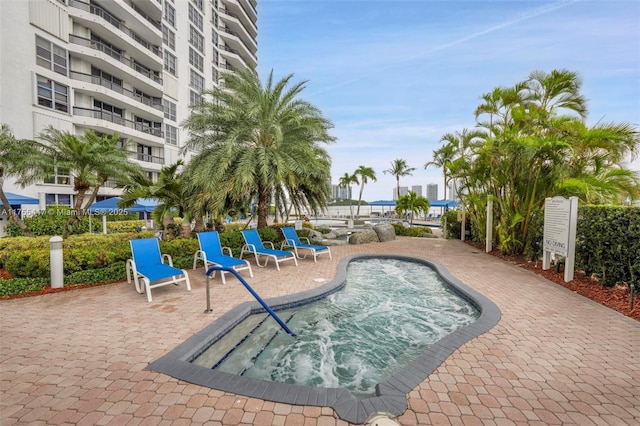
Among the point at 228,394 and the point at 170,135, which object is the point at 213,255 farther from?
the point at 170,135

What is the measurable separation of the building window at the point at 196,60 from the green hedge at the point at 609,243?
117ft

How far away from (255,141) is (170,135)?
2287 cm

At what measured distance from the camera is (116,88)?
2259cm

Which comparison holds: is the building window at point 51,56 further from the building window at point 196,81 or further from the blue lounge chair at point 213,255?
the blue lounge chair at point 213,255

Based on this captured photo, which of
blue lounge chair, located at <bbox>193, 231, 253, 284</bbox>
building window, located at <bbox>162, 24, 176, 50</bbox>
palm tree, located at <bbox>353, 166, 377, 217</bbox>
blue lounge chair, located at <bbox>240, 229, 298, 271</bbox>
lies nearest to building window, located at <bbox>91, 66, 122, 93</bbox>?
building window, located at <bbox>162, 24, 176, 50</bbox>

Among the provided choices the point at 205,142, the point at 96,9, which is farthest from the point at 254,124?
the point at 96,9

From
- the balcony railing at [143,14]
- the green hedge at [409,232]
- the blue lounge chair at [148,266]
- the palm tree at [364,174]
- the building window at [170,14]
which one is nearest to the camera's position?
the blue lounge chair at [148,266]

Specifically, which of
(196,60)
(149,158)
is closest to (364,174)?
(196,60)

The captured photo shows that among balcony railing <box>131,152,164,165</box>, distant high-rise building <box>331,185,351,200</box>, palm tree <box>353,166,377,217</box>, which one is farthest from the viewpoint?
distant high-rise building <box>331,185,351,200</box>

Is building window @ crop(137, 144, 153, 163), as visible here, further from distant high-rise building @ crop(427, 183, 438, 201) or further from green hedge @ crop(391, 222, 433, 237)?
distant high-rise building @ crop(427, 183, 438, 201)

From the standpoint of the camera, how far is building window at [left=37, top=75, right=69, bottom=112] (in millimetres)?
17406

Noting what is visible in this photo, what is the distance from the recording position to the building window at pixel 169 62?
27.6 meters

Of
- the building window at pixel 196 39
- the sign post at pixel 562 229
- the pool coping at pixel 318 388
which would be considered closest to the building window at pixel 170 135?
the building window at pixel 196 39

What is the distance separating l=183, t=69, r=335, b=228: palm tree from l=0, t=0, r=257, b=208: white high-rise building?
1.41m
